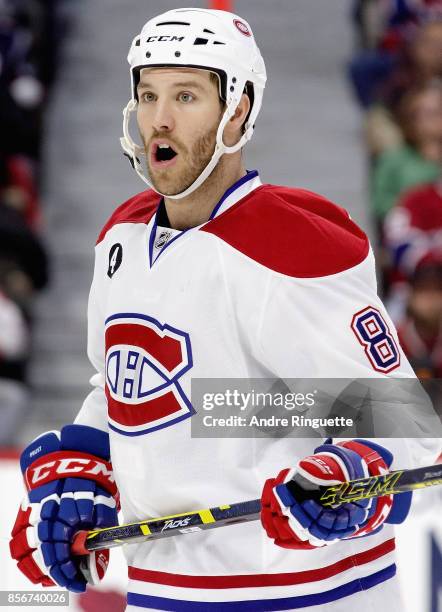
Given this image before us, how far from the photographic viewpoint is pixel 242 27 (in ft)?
6.40

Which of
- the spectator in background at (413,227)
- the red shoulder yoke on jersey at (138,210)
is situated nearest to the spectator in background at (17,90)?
the spectator in background at (413,227)

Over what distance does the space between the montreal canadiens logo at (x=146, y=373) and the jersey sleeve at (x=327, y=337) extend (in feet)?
0.42

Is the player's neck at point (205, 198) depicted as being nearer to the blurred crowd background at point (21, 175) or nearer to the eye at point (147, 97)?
the eye at point (147, 97)

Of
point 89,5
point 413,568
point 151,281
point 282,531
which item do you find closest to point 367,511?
point 282,531

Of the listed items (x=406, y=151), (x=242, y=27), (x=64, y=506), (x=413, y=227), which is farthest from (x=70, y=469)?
Result: (x=406, y=151)

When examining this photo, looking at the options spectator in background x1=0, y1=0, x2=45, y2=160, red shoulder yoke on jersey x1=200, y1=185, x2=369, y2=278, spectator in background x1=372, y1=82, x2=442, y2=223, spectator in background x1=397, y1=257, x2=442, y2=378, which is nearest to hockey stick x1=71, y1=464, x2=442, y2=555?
red shoulder yoke on jersey x1=200, y1=185, x2=369, y2=278

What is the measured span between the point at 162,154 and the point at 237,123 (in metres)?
0.12

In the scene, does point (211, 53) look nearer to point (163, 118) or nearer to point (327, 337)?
point (163, 118)

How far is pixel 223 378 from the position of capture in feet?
5.99

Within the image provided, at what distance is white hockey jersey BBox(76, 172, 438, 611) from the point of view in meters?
1.80

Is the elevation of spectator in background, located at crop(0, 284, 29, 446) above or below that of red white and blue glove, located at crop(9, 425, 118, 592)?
above

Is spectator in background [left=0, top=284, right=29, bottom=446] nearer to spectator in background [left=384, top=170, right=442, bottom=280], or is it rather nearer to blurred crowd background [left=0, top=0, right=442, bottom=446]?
blurred crowd background [left=0, top=0, right=442, bottom=446]

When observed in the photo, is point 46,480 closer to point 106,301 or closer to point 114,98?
point 106,301

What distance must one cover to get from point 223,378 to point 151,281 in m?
0.19
